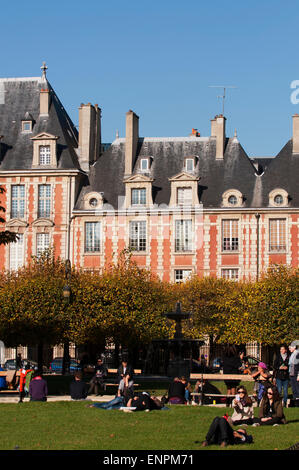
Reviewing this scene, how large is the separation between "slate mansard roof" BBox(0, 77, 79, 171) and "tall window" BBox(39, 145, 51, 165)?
1.89 feet

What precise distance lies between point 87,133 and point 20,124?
417cm

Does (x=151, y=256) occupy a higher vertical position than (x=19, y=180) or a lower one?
lower

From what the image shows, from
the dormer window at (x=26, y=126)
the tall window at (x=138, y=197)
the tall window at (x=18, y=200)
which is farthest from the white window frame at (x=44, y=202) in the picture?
the tall window at (x=138, y=197)

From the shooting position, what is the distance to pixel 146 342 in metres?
41.8

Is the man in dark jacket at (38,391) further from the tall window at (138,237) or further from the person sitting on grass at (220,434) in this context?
the tall window at (138,237)

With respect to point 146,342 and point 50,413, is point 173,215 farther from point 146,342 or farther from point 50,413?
point 50,413

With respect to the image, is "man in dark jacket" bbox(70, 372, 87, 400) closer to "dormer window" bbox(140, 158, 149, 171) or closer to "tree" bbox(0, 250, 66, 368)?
"tree" bbox(0, 250, 66, 368)

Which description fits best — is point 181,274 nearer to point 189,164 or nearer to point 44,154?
point 189,164

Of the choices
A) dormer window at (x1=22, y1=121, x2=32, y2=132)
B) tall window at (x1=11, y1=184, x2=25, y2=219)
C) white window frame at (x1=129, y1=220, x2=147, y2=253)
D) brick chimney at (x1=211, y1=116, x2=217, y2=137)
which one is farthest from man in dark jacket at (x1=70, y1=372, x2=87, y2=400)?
dormer window at (x1=22, y1=121, x2=32, y2=132)

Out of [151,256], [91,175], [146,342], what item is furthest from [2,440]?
[91,175]

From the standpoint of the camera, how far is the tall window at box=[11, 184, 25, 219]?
178 ft

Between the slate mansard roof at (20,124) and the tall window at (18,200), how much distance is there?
1191 mm

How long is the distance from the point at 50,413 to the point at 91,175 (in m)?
35.7
